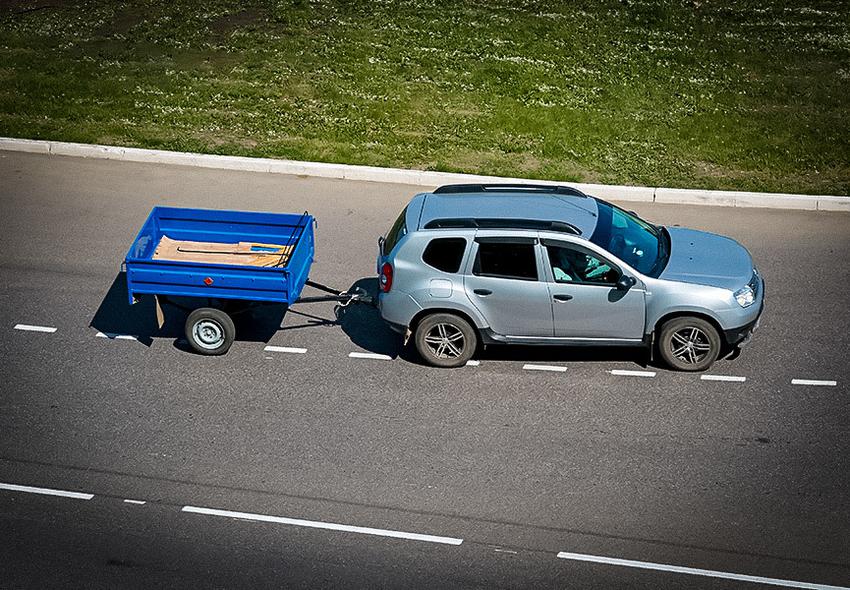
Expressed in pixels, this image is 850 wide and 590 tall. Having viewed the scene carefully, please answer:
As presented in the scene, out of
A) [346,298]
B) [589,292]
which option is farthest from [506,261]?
[346,298]

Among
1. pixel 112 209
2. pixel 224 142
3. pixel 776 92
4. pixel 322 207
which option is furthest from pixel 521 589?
pixel 776 92

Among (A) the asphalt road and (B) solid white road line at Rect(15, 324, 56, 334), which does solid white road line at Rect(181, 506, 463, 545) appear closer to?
(A) the asphalt road

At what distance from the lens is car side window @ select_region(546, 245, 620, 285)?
12.5 m

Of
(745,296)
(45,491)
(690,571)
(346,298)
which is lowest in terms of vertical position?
(45,491)

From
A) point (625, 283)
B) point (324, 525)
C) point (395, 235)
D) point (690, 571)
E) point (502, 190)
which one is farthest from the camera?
point (502, 190)

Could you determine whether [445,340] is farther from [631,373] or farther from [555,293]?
[631,373]

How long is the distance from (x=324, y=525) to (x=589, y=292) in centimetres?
414

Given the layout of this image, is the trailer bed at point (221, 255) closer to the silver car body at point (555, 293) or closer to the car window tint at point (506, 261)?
the silver car body at point (555, 293)

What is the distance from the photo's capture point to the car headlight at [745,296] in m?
12.4

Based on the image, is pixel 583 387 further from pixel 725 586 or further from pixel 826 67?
pixel 826 67

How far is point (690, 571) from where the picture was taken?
980 cm

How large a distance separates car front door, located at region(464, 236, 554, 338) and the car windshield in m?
0.81

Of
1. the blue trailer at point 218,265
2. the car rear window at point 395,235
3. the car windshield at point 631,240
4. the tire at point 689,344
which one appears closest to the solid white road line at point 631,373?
the tire at point 689,344

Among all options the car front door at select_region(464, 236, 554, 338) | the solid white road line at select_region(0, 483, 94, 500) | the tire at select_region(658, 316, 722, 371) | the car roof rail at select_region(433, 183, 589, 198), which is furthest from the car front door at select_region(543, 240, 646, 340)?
the solid white road line at select_region(0, 483, 94, 500)
